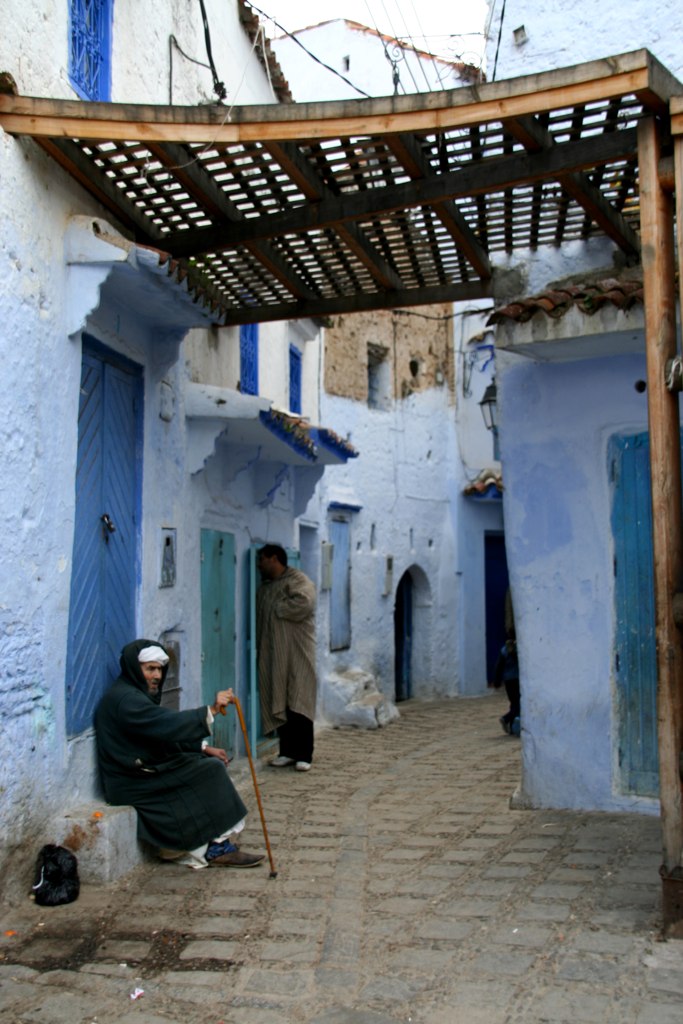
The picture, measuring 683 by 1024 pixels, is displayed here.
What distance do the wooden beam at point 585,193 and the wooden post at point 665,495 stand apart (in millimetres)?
518

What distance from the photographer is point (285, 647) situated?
9.00 metres

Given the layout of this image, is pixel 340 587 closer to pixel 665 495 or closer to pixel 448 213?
pixel 448 213

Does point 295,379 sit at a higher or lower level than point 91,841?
higher

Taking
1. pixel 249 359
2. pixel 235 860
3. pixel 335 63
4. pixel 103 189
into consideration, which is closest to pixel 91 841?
pixel 235 860

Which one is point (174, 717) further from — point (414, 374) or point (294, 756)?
point (414, 374)

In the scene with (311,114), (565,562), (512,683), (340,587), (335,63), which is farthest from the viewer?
(335,63)

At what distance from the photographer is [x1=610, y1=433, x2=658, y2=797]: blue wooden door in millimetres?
6566

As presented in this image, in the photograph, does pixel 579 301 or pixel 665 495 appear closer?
pixel 665 495

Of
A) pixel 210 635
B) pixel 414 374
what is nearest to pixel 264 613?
pixel 210 635

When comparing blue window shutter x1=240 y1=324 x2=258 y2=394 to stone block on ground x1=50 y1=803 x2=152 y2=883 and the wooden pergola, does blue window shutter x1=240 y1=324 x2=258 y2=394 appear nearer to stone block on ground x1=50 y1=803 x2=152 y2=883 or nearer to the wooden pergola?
the wooden pergola

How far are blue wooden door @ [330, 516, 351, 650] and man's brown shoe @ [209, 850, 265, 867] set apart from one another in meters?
7.10

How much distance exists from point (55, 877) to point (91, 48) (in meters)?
4.59

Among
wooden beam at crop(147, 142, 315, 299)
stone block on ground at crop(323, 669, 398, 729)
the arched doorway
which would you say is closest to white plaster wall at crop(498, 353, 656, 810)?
wooden beam at crop(147, 142, 315, 299)

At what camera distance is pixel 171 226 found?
643 cm
